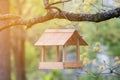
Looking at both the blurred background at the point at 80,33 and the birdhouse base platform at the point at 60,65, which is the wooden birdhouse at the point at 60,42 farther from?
the blurred background at the point at 80,33

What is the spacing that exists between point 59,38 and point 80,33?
221 inches

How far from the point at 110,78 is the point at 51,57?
20608mm

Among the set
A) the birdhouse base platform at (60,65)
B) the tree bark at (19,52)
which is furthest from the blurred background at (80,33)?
the birdhouse base platform at (60,65)

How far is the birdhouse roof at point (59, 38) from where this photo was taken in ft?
25.3

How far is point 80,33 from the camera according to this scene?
13.4 m

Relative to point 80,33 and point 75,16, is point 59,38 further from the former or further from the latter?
point 80,33

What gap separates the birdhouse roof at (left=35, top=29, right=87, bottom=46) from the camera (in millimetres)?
7727

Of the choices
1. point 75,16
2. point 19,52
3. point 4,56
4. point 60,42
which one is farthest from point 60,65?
point 19,52

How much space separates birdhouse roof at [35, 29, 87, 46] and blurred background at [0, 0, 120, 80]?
21.4 inches

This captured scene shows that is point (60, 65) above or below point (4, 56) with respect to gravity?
above

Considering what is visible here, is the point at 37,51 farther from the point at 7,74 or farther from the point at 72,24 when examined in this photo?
the point at 72,24

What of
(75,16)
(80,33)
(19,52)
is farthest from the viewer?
(19,52)

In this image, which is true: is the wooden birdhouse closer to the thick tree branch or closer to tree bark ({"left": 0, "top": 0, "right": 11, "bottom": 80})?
the thick tree branch

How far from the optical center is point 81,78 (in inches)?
395
